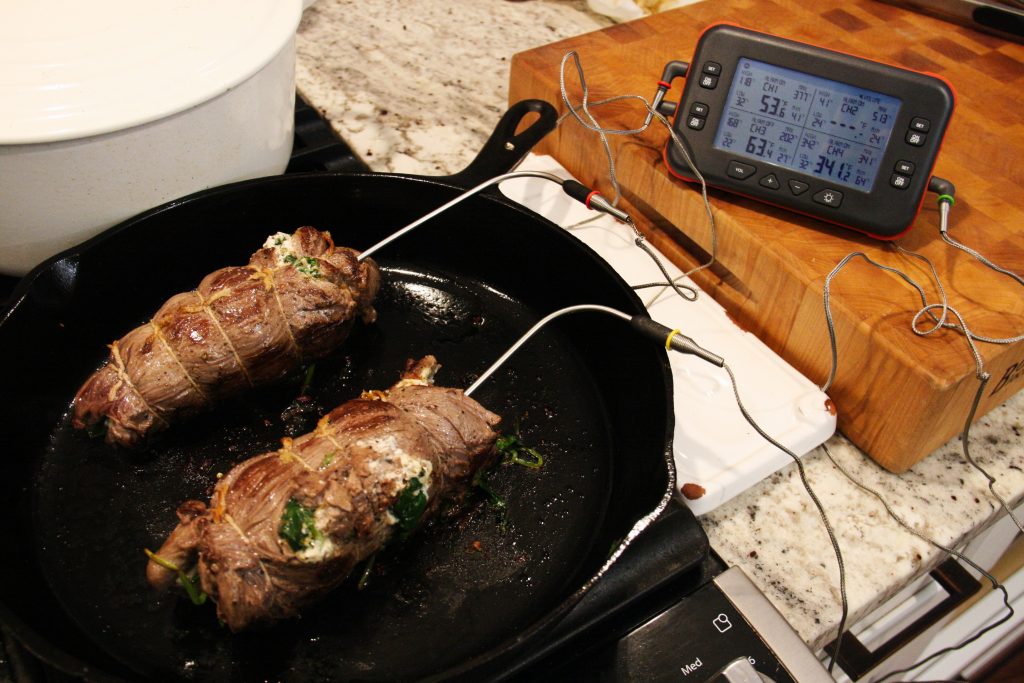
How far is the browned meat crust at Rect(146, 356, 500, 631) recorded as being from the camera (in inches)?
35.8

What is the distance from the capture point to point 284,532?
0.91m

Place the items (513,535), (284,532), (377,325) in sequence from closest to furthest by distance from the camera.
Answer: (284,532) < (513,535) < (377,325)

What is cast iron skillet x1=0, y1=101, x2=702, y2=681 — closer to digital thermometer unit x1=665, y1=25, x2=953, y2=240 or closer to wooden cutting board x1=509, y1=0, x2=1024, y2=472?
wooden cutting board x1=509, y1=0, x2=1024, y2=472

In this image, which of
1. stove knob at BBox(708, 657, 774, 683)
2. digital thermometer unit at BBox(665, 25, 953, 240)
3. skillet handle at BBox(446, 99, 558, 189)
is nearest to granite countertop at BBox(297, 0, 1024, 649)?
stove knob at BBox(708, 657, 774, 683)

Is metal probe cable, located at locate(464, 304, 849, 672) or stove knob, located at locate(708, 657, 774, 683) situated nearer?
stove knob, located at locate(708, 657, 774, 683)

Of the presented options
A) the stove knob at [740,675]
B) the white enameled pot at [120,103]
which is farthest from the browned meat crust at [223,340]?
the stove knob at [740,675]

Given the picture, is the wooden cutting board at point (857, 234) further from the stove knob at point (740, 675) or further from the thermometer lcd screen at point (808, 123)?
the stove knob at point (740, 675)

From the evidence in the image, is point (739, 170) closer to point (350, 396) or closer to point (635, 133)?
point (635, 133)

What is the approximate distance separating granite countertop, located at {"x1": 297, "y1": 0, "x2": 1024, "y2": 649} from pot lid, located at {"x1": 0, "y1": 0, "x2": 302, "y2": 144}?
0.54 metres

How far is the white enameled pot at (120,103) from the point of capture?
3.35 feet

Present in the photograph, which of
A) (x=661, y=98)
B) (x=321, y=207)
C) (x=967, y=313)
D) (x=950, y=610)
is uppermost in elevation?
(x=661, y=98)

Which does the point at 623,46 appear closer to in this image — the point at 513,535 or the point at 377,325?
the point at 377,325

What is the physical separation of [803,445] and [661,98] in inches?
26.4

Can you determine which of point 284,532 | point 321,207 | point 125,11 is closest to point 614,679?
point 284,532
